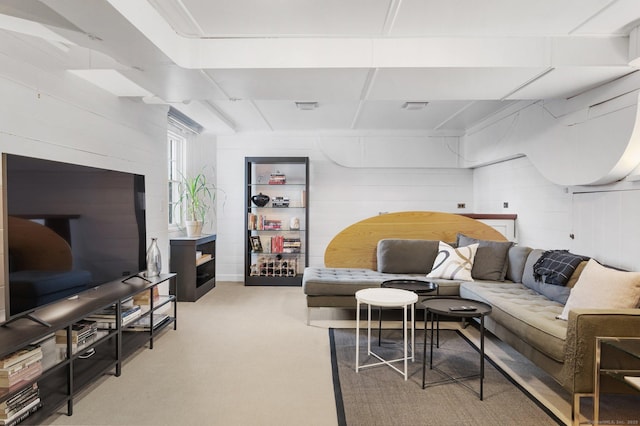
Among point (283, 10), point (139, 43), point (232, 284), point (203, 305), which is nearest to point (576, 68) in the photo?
point (283, 10)

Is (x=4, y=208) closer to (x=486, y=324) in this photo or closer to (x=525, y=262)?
(x=486, y=324)

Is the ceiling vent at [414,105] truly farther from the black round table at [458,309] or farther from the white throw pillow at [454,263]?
the black round table at [458,309]

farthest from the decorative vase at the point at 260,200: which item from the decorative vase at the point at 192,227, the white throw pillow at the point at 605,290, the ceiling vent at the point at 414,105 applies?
the white throw pillow at the point at 605,290

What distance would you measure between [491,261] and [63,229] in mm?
3828

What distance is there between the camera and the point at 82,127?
116 inches

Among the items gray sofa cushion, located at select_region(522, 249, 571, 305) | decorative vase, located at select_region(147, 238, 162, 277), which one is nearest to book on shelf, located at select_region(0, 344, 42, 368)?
decorative vase, located at select_region(147, 238, 162, 277)

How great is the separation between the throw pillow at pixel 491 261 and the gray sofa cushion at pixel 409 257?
1.54ft

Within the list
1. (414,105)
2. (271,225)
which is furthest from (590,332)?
(271,225)

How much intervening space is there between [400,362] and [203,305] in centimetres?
266

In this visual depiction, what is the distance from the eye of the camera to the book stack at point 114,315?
2695 mm

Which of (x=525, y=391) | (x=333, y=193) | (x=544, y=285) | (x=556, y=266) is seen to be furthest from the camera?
(x=333, y=193)

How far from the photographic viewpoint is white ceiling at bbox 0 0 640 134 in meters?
2.26

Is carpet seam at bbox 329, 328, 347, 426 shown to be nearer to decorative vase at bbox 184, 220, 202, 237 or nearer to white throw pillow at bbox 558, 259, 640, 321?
white throw pillow at bbox 558, 259, 640, 321

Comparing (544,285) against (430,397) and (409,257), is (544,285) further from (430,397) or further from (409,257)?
(430,397)
